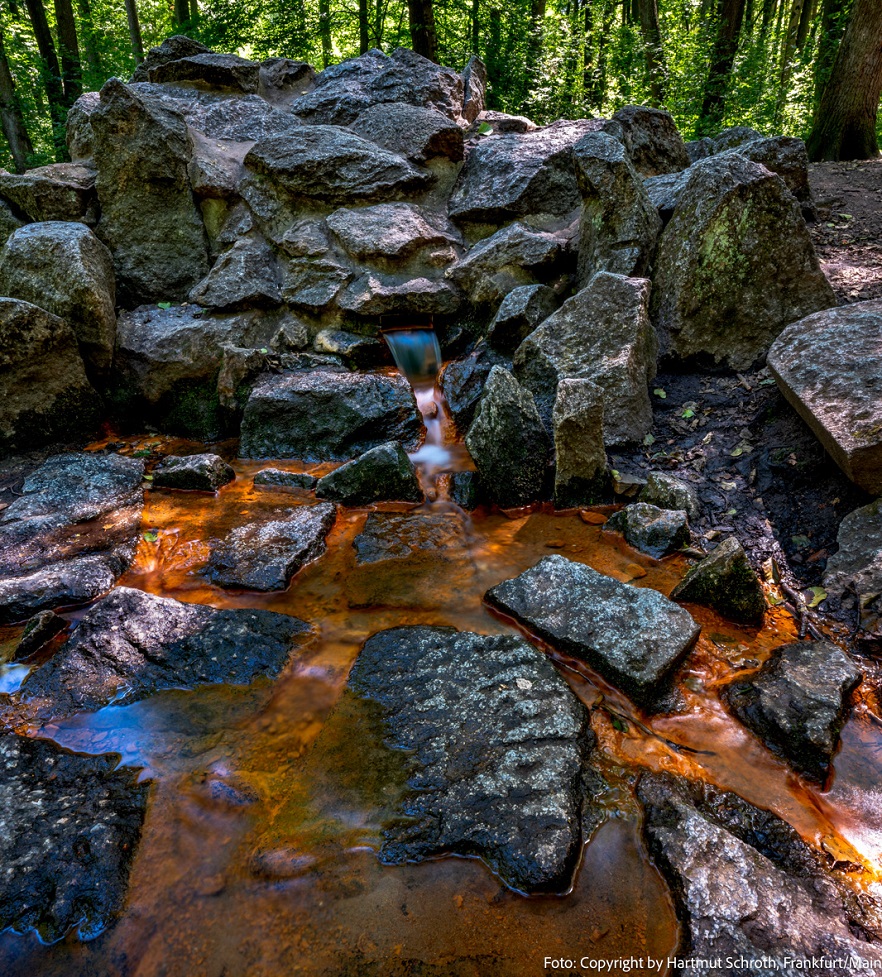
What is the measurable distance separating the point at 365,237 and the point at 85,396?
3.62 metres

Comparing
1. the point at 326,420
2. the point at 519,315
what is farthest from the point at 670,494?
the point at 326,420

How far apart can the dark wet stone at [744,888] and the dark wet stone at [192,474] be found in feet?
13.7

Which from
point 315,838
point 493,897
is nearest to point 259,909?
point 315,838

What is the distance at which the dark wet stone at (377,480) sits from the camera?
186 inches

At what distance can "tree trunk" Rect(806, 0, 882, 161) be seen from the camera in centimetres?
809

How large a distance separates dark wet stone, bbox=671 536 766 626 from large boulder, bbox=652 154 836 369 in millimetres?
2623

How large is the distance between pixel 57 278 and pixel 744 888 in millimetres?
6916

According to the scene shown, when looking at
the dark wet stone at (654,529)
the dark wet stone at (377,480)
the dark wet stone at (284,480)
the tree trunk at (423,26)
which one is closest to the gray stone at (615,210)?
the dark wet stone at (654,529)

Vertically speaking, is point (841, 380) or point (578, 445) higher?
point (841, 380)

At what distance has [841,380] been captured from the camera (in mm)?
3693

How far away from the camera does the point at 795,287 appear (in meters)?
4.97

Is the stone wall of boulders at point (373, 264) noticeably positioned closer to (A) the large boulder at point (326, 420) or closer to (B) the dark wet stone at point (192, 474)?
(A) the large boulder at point (326, 420)

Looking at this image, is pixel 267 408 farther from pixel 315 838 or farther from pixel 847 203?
pixel 847 203

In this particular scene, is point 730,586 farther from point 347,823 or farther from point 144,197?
point 144,197
